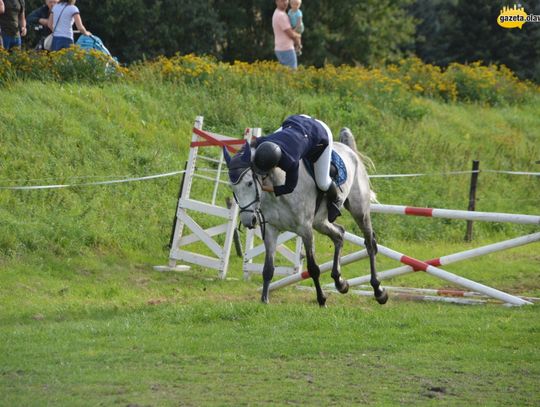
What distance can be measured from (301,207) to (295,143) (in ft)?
3.07

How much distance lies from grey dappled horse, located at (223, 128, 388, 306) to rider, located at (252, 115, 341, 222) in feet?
0.44

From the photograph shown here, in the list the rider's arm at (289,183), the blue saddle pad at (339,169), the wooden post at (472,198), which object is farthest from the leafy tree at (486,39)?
the rider's arm at (289,183)

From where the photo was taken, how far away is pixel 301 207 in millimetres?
12516

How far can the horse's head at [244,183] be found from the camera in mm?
11852

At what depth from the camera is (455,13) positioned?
40750 millimetres

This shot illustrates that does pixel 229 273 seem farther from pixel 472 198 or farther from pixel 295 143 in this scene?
pixel 472 198

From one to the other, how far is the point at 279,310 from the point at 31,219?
229 inches

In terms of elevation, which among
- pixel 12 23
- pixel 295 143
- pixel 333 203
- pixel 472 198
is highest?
pixel 12 23

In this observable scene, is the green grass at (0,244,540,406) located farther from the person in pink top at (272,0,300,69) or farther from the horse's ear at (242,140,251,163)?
the person in pink top at (272,0,300,69)

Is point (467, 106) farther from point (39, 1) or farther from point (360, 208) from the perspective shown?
point (360, 208)

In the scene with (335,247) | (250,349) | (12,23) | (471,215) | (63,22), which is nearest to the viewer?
(250,349)

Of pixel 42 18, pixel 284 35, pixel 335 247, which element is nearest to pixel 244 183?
pixel 335 247

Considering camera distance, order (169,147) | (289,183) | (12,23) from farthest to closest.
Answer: (12,23), (169,147), (289,183)

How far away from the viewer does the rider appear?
1157 centimetres
